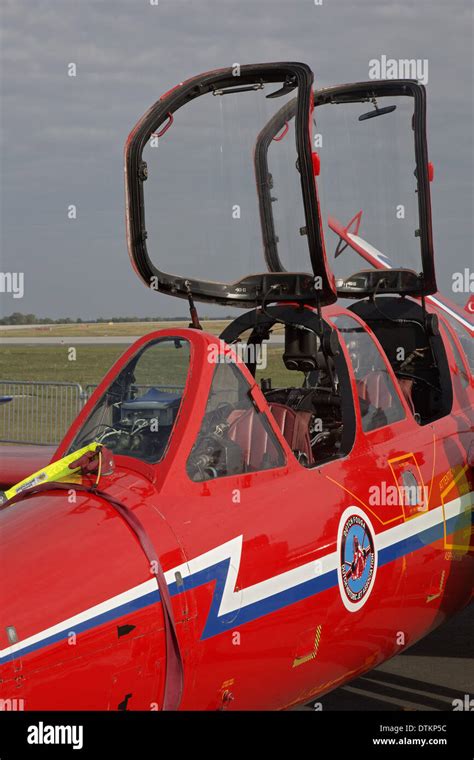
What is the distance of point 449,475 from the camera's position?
6.42 meters

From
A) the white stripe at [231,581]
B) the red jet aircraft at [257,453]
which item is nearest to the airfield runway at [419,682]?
the red jet aircraft at [257,453]

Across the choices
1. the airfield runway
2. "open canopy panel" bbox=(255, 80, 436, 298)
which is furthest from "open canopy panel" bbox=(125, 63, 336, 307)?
the airfield runway

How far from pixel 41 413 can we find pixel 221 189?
40.8 feet

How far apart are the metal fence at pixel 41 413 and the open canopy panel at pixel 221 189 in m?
10.9

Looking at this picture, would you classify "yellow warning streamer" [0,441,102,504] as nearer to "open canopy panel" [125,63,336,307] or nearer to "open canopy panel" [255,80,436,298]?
"open canopy panel" [125,63,336,307]


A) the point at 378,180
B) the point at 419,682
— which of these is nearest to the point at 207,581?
the point at 419,682

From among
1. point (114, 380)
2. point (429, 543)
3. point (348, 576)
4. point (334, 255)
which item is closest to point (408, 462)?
point (429, 543)

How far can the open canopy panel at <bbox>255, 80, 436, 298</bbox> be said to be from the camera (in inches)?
286

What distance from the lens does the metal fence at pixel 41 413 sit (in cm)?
1747

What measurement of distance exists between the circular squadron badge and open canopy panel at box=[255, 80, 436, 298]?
7.87 ft

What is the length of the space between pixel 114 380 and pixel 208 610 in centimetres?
147

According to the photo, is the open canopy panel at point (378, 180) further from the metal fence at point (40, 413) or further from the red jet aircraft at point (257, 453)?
the metal fence at point (40, 413)
